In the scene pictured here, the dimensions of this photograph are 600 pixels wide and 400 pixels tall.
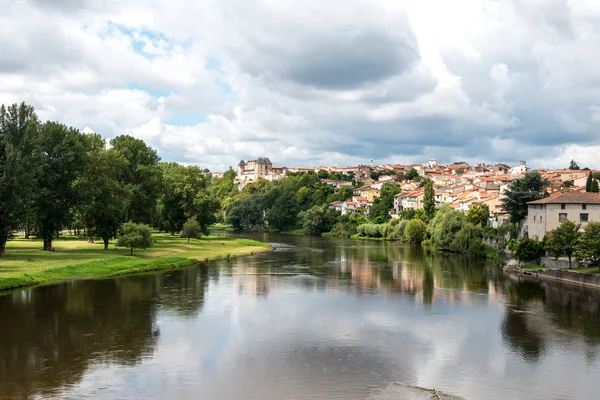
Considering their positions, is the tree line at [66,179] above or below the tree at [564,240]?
above

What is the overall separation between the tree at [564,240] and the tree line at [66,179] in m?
41.8

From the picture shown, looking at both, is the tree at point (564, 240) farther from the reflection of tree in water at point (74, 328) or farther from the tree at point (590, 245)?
the reflection of tree in water at point (74, 328)

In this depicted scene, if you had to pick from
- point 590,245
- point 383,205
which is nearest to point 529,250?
point 590,245

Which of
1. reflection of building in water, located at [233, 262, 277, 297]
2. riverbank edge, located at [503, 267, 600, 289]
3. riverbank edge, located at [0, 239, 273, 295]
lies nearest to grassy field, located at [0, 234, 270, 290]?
riverbank edge, located at [0, 239, 273, 295]

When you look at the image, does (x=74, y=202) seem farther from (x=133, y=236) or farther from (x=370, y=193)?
(x=370, y=193)

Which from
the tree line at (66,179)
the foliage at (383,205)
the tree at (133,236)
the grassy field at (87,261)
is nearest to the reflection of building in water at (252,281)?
the grassy field at (87,261)

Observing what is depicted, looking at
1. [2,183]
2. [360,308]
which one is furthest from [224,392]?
[2,183]

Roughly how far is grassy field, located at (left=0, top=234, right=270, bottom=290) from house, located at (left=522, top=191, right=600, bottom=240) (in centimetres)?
3326

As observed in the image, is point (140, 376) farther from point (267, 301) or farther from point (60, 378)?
point (267, 301)

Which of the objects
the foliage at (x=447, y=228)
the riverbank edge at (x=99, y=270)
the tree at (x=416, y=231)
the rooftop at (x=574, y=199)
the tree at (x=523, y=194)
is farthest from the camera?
the tree at (x=416, y=231)

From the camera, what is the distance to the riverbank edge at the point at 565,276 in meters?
42.2

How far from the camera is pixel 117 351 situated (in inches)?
918

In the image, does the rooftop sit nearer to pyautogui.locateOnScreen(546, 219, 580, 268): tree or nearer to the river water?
Answer: pyautogui.locateOnScreen(546, 219, 580, 268): tree

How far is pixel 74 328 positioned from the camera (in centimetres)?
2706
